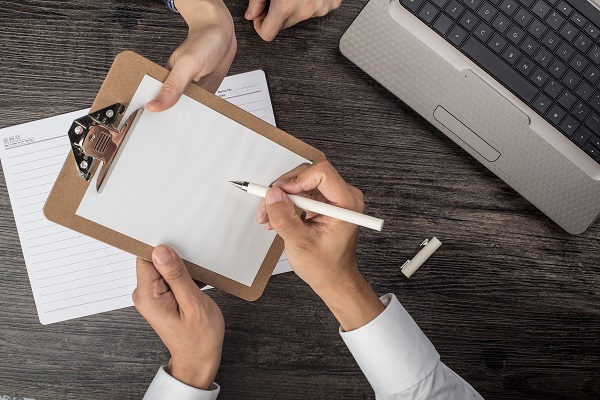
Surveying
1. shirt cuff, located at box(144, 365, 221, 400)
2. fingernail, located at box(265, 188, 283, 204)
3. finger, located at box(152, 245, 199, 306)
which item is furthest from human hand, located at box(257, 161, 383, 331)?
shirt cuff, located at box(144, 365, 221, 400)

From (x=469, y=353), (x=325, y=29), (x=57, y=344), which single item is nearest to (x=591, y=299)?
(x=469, y=353)

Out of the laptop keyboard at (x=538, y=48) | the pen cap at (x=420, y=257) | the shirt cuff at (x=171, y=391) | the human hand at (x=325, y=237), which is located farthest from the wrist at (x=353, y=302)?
the laptop keyboard at (x=538, y=48)

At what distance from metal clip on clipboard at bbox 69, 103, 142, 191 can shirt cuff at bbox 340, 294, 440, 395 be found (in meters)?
0.36

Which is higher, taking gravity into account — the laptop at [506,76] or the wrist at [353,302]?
the laptop at [506,76]

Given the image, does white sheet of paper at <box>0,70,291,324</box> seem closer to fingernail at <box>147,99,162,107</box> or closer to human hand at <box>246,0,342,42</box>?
human hand at <box>246,0,342,42</box>

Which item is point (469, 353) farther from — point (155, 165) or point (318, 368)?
point (155, 165)

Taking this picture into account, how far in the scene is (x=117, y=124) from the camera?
574mm

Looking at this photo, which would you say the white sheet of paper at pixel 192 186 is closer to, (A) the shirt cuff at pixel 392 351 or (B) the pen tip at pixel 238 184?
(B) the pen tip at pixel 238 184

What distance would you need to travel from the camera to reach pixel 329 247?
0.63 meters

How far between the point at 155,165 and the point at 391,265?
37 centimetres

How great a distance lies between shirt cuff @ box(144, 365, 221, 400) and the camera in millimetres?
708

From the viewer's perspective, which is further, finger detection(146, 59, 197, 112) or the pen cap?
the pen cap

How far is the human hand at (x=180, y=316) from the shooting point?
63 centimetres

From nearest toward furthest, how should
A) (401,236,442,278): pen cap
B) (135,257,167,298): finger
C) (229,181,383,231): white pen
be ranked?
(229,181,383,231): white pen → (135,257,167,298): finger → (401,236,442,278): pen cap
